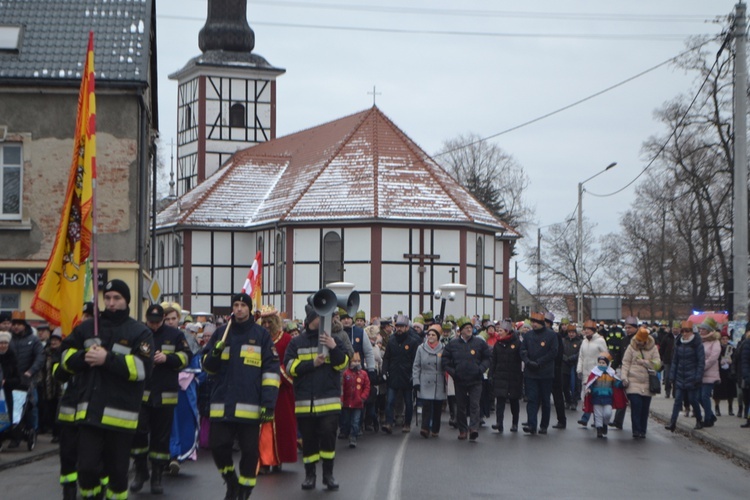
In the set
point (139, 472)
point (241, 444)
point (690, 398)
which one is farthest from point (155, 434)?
point (690, 398)

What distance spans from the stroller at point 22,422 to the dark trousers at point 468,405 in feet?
20.0

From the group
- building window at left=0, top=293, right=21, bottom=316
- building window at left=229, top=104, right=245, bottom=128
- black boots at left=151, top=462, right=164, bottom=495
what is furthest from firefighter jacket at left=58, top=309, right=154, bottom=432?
building window at left=229, top=104, right=245, bottom=128

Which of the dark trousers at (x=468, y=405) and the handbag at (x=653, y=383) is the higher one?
the handbag at (x=653, y=383)

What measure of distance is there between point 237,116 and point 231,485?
56.1 metres

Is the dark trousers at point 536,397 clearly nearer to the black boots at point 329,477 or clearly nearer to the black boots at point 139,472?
the black boots at point 329,477

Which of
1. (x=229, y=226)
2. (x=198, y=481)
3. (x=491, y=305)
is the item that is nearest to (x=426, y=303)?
(x=491, y=305)

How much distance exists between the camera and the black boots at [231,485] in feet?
35.3

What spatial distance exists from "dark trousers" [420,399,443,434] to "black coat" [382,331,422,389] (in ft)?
3.93

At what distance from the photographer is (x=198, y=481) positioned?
1280 cm

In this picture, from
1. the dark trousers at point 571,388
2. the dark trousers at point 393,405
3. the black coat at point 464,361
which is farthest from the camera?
the dark trousers at point 571,388

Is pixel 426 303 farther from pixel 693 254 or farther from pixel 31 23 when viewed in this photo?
pixel 31 23

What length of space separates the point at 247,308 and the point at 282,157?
5073cm

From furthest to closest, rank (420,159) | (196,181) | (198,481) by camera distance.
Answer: (196,181), (420,159), (198,481)

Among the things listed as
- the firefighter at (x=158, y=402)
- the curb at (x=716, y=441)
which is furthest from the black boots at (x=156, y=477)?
the curb at (x=716, y=441)
